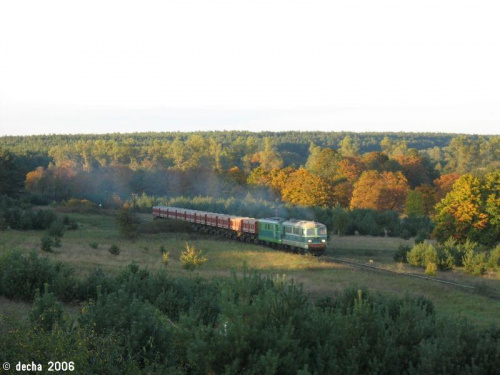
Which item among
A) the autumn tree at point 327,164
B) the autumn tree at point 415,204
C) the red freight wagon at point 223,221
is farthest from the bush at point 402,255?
the autumn tree at point 327,164

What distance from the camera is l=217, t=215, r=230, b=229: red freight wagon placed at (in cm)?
5880

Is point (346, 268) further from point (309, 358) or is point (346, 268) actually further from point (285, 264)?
point (309, 358)

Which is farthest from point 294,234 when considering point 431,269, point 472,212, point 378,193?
point 378,193

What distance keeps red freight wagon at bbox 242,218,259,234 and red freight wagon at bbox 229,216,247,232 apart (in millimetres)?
605

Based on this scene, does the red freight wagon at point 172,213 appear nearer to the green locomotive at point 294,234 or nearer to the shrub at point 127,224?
the shrub at point 127,224

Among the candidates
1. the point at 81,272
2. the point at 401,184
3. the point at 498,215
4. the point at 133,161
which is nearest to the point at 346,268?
the point at 498,215

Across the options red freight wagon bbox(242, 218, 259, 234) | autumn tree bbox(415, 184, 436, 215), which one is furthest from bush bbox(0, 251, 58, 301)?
autumn tree bbox(415, 184, 436, 215)

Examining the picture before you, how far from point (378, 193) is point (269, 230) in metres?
32.3

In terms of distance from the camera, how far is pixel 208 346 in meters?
9.47

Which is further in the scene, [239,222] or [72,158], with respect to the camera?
[72,158]

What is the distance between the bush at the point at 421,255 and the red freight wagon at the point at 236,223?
18.8m

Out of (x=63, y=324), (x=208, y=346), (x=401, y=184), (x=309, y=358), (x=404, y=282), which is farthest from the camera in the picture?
(x=401, y=184)

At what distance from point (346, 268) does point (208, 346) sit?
2862 cm

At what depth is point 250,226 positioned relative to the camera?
5441 centimetres
